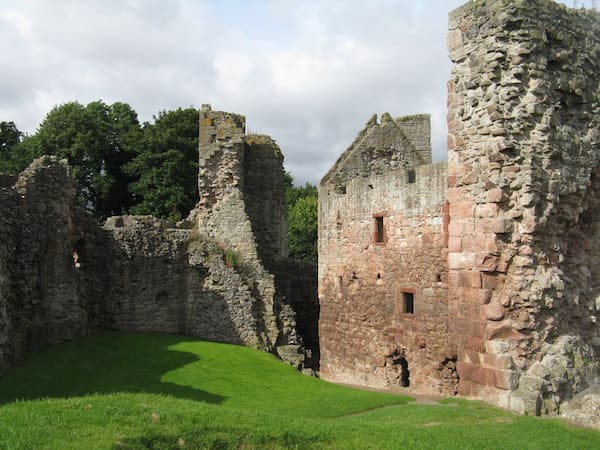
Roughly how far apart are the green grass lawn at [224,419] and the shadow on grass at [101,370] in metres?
0.04

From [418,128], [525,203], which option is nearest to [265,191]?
[418,128]

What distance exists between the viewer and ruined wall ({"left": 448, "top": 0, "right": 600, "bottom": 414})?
31.0ft

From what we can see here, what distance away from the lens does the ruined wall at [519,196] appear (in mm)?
9453

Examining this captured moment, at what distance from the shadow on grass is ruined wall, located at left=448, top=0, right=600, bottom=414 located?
234 inches

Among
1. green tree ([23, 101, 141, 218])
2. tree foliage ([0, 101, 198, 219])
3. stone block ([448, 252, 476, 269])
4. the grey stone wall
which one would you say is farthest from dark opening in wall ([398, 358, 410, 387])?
green tree ([23, 101, 141, 218])

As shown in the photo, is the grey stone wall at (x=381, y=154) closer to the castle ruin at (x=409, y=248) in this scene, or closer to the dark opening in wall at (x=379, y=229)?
the castle ruin at (x=409, y=248)

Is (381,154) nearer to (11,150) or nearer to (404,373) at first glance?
(404,373)

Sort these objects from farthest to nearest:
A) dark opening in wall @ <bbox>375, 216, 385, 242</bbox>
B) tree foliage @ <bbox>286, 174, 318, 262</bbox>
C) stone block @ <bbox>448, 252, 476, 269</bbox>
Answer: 1. tree foliage @ <bbox>286, 174, 318, 262</bbox>
2. dark opening in wall @ <bbox>375, 216, 385, 242</bbox>
3. stone block @ <bbox>448, 252, 476, 269</bbox>

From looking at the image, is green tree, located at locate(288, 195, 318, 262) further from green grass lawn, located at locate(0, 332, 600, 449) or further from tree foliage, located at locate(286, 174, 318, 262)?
green grass lawn, located at locate(0, 332, 600, 449)

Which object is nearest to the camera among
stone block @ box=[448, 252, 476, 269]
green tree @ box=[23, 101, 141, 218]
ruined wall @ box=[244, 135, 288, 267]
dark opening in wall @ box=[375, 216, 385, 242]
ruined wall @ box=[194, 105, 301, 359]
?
stone block @ box=[448, 252, 476, 269]

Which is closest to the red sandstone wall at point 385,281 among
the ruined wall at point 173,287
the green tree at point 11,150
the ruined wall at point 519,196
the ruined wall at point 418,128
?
the ruined wall at point 173,287

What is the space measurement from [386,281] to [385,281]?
0.17 ft

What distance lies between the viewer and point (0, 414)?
320 inches

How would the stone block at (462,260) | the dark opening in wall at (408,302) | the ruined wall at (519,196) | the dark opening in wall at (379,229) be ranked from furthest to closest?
the dark opening in wall at (379,229) → the dark opening in wall at (408,302) → the stone block at (462,260) → the ruined wall at (519,196)
